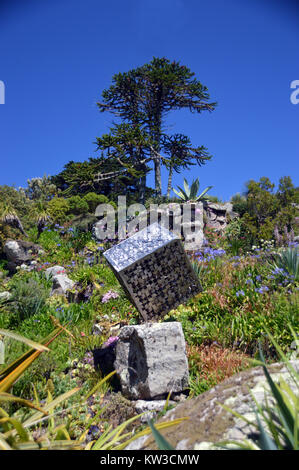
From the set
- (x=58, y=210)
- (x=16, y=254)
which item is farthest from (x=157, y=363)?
(x=58, y=210)

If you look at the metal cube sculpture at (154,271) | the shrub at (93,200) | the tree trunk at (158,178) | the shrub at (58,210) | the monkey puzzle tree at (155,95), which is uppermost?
the monkey puzzle tree at (155,95)

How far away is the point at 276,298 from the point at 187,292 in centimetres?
144

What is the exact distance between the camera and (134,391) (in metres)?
3.92

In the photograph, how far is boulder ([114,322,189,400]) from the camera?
3.74 metres

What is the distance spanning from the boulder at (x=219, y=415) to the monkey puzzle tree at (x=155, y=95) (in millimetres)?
18676

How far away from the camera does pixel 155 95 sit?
21.9m

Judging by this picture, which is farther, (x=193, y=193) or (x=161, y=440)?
(x=193, y=193)

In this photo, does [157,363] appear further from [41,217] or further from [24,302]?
[41,217]

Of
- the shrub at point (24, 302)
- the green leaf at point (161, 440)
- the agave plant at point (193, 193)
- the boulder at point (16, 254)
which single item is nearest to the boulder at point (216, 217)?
the agave plant at point (193, 193)

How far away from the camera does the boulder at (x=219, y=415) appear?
1400 millimetres

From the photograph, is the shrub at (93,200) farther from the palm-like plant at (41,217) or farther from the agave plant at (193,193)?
the agave plant at (193,193)

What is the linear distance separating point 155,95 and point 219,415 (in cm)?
2325

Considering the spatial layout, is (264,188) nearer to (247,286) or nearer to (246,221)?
(246,221)
